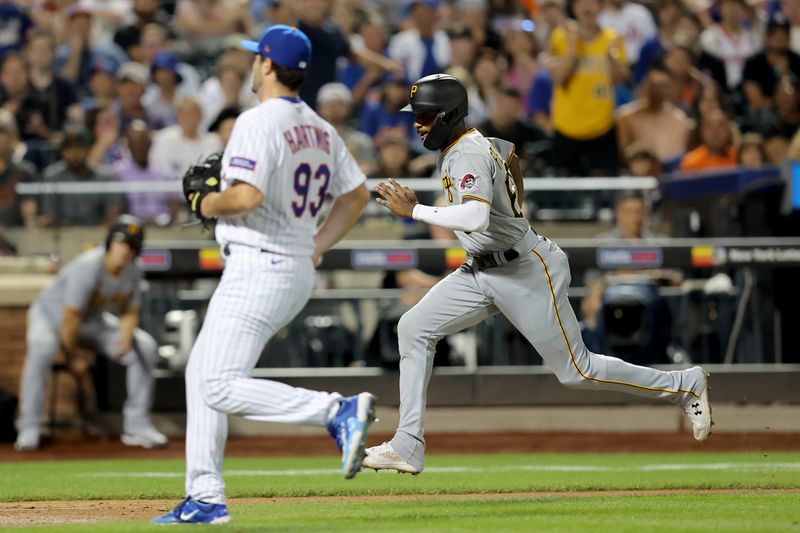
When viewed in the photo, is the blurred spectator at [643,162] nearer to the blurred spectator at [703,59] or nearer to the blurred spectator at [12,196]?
the blurred spectator at [703,59]

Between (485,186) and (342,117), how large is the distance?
725 centimetres

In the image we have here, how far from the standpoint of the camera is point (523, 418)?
11.7 meters

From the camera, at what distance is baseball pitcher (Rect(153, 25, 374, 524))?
17.8ft

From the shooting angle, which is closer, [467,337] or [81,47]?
[467,337]

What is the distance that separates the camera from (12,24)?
47.8 ft

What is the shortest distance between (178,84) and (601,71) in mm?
4518

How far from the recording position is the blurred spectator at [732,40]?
51.2 feet

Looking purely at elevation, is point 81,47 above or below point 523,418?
above

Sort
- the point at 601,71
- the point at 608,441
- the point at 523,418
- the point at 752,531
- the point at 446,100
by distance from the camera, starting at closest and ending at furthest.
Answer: the point at 752,531 → the point at 446,100 → the point at 608,441 → the point at 523,418 → the point at 601,71

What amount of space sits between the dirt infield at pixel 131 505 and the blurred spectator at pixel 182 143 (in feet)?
19.9

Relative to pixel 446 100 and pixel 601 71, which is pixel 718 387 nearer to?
pixel 601 71

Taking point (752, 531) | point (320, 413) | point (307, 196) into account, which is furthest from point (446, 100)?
point (752, 531)

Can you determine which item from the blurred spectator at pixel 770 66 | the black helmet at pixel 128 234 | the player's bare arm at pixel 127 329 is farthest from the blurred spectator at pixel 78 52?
the blurred spectator at pixel 770 66

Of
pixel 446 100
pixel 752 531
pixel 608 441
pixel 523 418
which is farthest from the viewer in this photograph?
pixel 523 418
